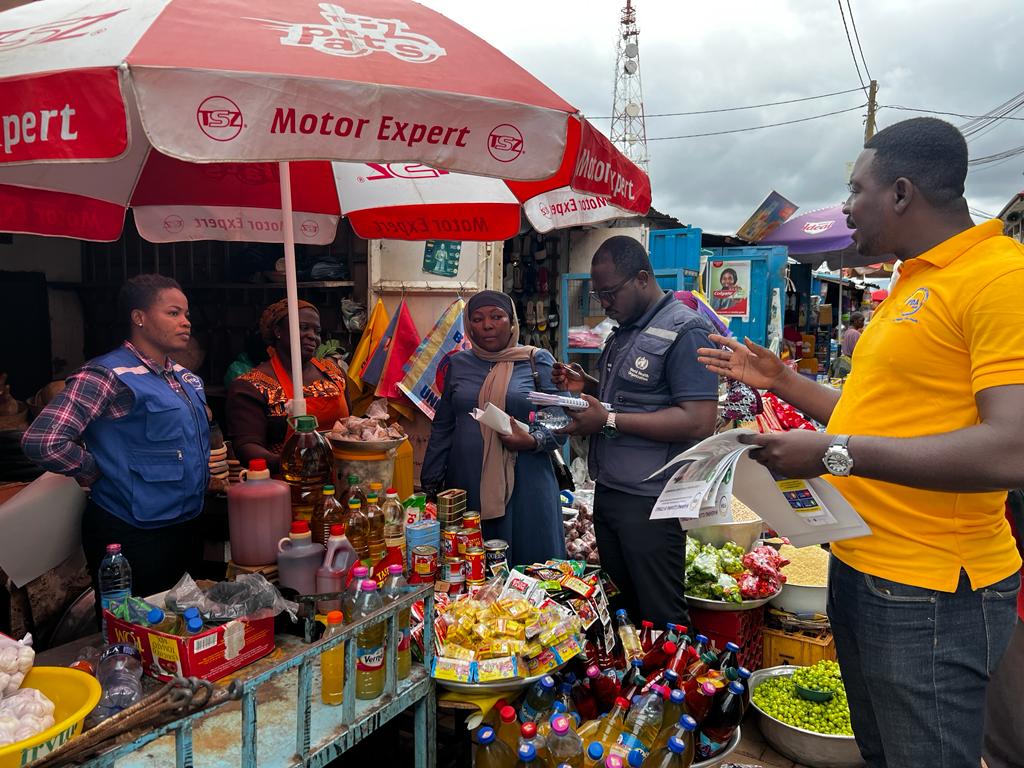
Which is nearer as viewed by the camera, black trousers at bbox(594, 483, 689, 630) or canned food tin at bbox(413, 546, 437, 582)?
canned food tin at bbox(413, 546, 437, 582)

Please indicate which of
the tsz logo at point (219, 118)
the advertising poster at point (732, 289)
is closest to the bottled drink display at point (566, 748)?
the tsz logo at point (219, 118)

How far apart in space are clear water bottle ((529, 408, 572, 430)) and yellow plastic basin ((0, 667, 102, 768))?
211cm

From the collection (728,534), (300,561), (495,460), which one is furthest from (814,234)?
(300,561)

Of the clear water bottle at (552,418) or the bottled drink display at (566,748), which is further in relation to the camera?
the clear water bottle at (552,418)

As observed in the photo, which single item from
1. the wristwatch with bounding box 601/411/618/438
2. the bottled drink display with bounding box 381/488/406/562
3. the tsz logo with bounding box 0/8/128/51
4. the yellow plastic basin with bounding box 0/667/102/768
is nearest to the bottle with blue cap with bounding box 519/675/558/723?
the bottled drink display with bounding box 381/488/406/562

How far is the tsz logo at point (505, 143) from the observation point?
7.48ft

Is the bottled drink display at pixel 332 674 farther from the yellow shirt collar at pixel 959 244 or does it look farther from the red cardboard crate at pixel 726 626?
the red cardboard crate at pixel 726 626

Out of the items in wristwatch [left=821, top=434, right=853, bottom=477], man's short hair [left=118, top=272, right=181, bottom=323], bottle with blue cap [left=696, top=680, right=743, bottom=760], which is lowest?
bottle with blue cap [left=696, top=680, right=743, bottom=760]

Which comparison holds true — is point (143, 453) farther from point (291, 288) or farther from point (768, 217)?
point (768, 217)

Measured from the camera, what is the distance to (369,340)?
5.74 metres

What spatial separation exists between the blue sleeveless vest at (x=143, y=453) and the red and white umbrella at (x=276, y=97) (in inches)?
24.2

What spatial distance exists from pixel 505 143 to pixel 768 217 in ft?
31.5

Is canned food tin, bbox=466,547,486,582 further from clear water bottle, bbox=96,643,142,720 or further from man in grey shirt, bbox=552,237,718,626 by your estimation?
clear water bottle, bbox=96,643,142,720

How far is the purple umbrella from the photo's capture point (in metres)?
10.1
